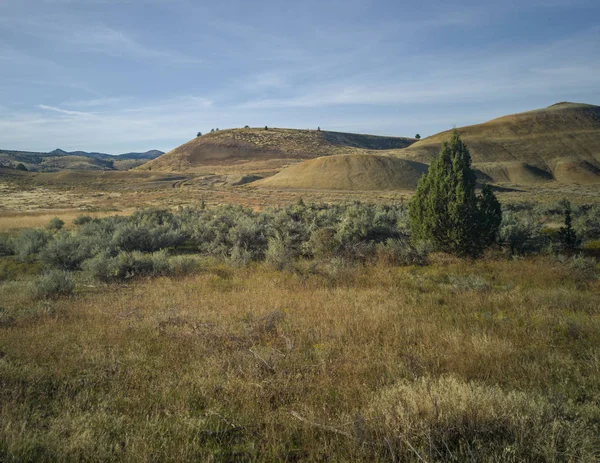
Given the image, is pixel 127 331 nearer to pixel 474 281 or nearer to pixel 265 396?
pixel 265 396

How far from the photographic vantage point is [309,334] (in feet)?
17.8

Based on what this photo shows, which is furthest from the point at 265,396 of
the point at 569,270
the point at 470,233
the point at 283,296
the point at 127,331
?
the point at 470,233

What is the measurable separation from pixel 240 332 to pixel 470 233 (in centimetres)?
942

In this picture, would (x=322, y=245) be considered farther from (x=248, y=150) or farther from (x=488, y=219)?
(x=248, y=150)

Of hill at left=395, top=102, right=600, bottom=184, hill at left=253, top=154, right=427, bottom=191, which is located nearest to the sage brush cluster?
hill at left=253, top=154, right=427, bottom=191

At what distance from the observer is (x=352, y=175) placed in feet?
195

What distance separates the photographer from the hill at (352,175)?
56719mm

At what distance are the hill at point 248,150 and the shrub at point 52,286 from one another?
3605 inches

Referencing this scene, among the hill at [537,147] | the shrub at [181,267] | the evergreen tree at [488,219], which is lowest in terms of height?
the shrub at [181,267]

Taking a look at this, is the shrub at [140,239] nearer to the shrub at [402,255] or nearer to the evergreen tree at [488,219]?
the shrub at [402,255]

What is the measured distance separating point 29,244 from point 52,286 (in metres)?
6.39

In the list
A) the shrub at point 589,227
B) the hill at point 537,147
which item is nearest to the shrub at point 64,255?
the shrub at point 589,227

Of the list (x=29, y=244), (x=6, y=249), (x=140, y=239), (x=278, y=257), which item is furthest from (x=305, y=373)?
(x=6, y=249)

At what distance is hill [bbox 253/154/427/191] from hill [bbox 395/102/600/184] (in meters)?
20.7
